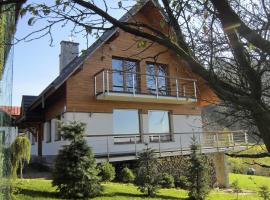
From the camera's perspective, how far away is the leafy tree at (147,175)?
486 inches

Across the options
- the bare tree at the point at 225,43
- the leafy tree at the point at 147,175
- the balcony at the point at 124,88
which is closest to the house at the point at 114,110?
the balcony at the point at 124,88

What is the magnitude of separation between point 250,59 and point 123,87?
53.7 ft

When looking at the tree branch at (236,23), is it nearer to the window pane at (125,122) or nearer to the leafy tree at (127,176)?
the leafy tree at (127,176)

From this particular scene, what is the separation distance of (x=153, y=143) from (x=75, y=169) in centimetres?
865

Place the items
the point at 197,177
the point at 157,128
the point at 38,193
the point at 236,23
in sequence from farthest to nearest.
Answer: the point at 157,128 < the point at 197,177 < the point at 38,193 < the point at 236,23

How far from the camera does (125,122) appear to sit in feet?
61.1

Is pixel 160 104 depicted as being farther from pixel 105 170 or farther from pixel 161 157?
pixel 105 170

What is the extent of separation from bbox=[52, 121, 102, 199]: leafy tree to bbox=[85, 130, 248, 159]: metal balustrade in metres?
3.41

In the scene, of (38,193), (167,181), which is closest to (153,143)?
(167,181)

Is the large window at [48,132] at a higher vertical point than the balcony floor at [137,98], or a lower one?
lower

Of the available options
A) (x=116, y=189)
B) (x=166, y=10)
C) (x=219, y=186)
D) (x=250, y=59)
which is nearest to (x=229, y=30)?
(x=250, y=59)

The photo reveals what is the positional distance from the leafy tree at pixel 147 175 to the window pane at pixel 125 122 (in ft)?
17.4

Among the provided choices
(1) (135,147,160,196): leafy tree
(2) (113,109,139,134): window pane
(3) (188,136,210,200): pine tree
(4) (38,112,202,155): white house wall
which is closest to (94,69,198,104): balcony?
(2) (113,109,139,134): window pane

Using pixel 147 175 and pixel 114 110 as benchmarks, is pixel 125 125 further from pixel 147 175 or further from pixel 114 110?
pixel 147 175
